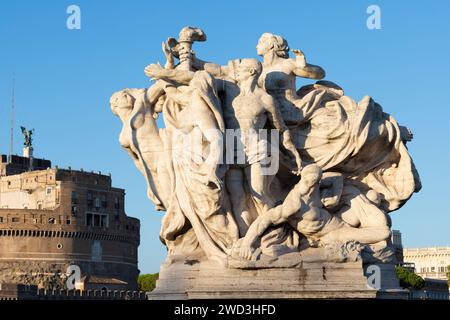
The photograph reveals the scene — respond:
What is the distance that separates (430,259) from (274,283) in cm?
9145

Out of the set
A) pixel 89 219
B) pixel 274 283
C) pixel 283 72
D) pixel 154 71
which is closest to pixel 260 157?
pixel 283 72

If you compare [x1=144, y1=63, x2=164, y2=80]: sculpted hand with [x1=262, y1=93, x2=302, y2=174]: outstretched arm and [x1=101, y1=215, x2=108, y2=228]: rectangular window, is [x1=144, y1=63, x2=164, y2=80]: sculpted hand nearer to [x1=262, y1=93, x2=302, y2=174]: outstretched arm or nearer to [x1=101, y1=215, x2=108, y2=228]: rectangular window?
[x1=262, y1=93, x2=302, y2=174]: outstretched arm

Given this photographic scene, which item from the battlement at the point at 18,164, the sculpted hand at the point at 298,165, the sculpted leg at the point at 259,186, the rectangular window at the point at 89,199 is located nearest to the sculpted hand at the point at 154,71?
the sculpted leg at the point at 259,186

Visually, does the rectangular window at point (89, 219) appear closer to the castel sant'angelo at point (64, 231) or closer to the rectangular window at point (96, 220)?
the castel sant'angelo at point (64, 231)

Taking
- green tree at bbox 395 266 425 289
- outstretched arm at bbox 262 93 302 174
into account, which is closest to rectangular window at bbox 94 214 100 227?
green tree at bbox 395 266 425 289

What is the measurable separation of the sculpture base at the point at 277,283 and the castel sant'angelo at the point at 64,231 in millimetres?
80010

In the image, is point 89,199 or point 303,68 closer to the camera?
point 303,68

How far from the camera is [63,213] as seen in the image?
10006 cm

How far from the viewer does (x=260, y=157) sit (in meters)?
17.2

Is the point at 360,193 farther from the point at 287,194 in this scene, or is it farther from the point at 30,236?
the point at 30,236

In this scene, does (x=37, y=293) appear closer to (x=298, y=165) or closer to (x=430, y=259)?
(x=430, y=259)

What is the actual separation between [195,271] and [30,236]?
83916 millimetres

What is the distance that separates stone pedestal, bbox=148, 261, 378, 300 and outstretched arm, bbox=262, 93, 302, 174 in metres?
1.84
